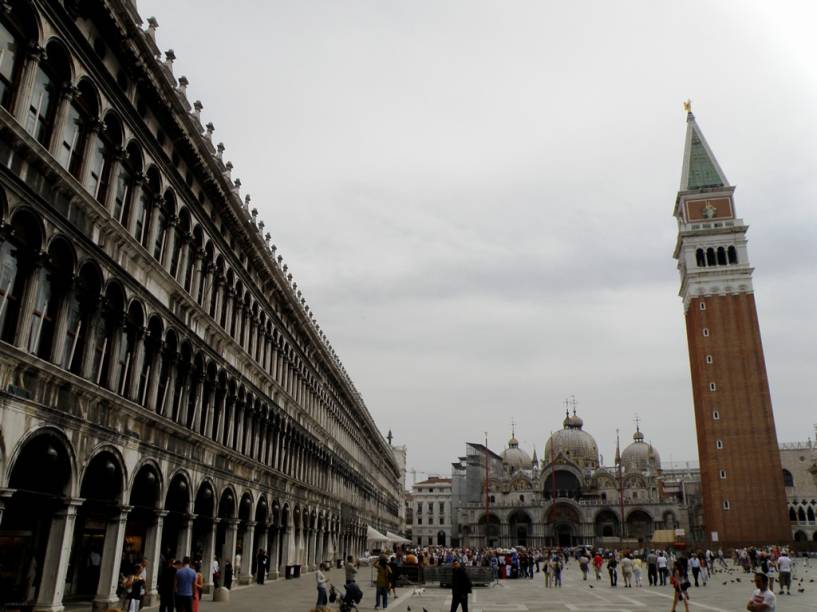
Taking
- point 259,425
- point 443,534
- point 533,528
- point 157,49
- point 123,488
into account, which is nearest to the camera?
point 123,488

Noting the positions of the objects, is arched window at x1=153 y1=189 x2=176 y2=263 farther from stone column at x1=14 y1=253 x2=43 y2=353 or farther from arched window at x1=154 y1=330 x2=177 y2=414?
stone column at x1=14 y1=253 x2=43 y2=353

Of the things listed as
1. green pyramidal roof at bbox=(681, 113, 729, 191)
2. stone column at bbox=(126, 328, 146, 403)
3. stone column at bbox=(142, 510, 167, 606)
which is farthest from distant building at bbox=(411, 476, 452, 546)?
stone column at bbox=(126, 328, 146, 403)

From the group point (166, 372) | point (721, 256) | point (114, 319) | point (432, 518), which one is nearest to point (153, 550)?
point (166, 372)

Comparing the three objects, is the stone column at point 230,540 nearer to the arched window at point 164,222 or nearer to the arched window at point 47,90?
the arched window at point 164,222

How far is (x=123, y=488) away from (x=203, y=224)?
947 cm

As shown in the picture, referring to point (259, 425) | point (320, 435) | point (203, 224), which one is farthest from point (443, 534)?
point (203, 224)

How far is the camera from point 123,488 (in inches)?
640

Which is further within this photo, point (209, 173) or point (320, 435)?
point (320, 435)

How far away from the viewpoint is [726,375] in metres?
68.9

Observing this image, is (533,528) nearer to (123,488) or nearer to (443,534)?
(443,534)

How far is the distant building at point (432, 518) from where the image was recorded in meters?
137

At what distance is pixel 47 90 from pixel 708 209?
248ft

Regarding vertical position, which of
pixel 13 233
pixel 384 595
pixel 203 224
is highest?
pixel 203 224

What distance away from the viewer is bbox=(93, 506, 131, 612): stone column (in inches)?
614
